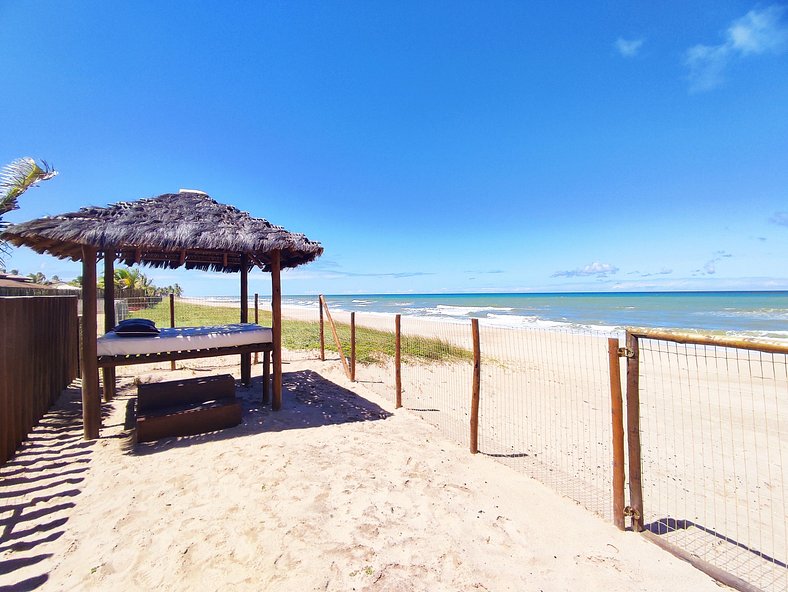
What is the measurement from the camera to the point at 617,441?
2877mm

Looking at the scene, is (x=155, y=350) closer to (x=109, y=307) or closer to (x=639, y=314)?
(x=109, y=307)

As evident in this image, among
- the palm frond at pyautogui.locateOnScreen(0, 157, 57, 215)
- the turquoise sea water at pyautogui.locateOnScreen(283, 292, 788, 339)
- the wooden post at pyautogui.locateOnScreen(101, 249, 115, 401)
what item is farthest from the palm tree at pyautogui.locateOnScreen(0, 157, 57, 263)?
the turquoise sea water at pyautogui.locateOnScreen(283, 292, 788, 339)

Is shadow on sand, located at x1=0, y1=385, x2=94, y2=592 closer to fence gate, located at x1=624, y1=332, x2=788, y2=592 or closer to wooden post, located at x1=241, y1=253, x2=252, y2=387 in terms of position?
wooden post, located at x1=241, y1=253, x2=252, y2=387

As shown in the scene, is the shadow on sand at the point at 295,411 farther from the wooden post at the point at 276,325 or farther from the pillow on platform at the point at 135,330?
the pillow on platform at the point at 135,330

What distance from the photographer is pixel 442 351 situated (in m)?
10.4

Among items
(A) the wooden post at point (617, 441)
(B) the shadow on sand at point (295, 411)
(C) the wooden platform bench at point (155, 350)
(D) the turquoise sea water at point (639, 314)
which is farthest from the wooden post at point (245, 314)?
(D) the turquoise sea water at point (639, 314)

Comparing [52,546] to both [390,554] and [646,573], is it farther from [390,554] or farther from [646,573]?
[646,573]

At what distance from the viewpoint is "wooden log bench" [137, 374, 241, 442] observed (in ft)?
13.9

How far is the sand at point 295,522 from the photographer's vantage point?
2.22 meters

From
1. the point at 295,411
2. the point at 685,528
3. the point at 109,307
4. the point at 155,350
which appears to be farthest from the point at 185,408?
the point at 685,528

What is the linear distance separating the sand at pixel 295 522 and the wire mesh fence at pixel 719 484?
0.66 m

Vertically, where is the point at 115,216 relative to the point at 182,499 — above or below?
above

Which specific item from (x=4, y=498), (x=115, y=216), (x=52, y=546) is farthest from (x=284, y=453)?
(x=115, y=216)

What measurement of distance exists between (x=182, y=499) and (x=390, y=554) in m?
1.93
